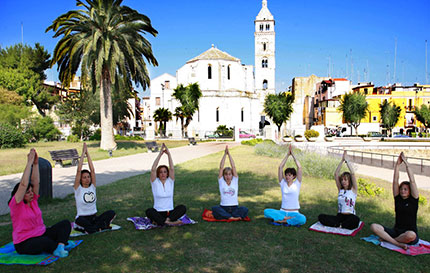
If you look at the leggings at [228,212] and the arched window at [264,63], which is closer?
the leggings at [228,212]

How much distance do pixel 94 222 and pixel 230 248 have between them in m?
2.30

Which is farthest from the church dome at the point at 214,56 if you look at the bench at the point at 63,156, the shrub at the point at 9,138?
the bench at the point at 63,156

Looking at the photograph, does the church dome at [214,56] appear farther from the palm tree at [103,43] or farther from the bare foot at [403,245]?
the bare foot at [403,245]

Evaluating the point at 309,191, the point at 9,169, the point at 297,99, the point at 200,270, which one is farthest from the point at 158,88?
the point at 200,270

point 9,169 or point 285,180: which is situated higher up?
point 285,180

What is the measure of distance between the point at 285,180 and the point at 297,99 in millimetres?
76601

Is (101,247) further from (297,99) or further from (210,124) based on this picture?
(297,99)

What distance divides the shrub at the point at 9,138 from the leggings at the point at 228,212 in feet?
83.8

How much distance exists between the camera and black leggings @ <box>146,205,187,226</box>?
19.1 ft

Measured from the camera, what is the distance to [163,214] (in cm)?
599

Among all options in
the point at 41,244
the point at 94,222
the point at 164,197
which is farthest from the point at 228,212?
the point at 41,244

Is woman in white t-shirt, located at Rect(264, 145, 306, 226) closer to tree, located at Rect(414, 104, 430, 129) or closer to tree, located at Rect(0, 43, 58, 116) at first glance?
tree, located at Rect(0, 43, 58, 116)

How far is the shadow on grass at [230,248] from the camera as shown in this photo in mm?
4258

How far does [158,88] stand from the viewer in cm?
7712
